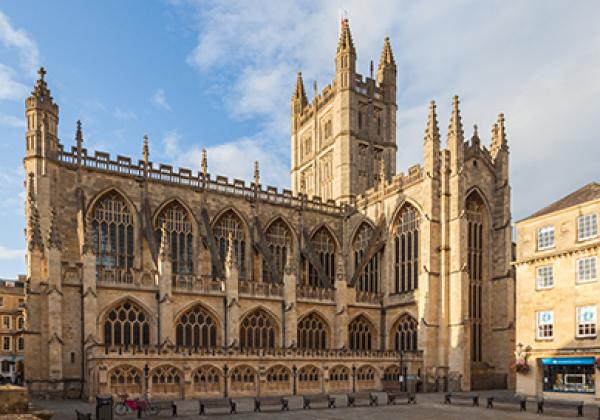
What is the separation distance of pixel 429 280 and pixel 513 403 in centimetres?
1059

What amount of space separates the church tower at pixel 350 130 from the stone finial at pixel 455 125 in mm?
13328

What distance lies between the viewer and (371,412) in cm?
2166

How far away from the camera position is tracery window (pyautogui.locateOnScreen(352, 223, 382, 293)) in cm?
4069

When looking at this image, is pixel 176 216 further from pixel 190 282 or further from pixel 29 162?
pixel 29 162

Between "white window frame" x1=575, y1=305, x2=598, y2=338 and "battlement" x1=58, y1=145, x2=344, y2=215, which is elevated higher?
"battlement" x1=58, y1=145, x2=344, y2=215

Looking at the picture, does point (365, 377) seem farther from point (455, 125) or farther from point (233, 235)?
point (455, 125)

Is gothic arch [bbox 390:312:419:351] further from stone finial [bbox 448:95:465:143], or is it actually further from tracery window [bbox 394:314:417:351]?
stone finial [bbox 448:95:465:143]

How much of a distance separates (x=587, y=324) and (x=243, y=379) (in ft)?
58.6

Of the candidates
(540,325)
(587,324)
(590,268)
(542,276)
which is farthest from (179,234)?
(587,324)

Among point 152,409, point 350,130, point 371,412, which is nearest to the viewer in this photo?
point 152,409

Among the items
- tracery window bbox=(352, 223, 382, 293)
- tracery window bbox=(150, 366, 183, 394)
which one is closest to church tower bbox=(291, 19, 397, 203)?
tracery window bbox=(352, 223, 382, 293)

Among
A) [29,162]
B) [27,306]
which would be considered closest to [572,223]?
[27,306]

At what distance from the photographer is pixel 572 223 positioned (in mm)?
26406

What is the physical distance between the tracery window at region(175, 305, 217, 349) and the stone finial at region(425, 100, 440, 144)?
1908cm
